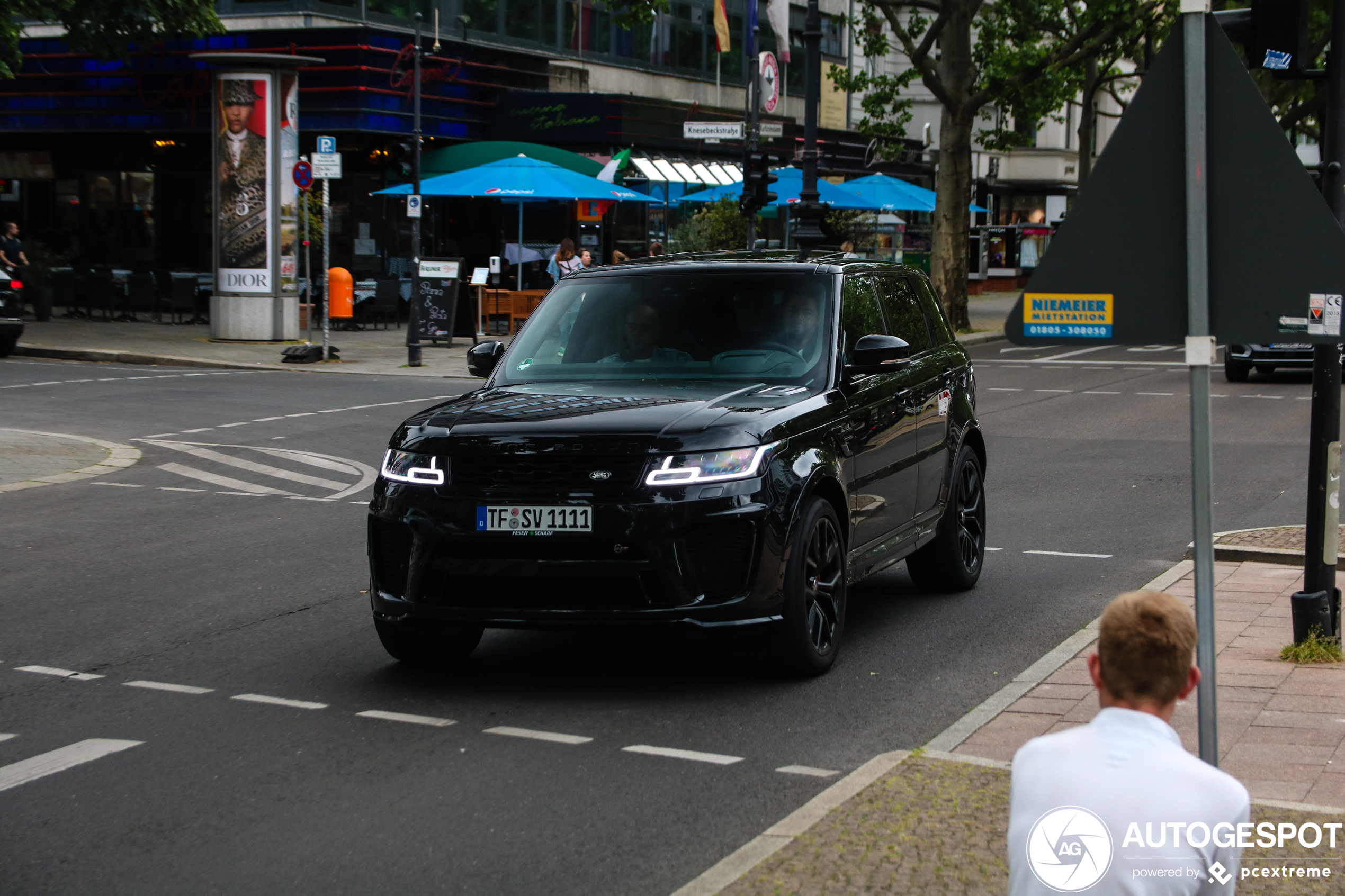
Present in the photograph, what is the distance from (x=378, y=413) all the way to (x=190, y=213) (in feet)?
69.2

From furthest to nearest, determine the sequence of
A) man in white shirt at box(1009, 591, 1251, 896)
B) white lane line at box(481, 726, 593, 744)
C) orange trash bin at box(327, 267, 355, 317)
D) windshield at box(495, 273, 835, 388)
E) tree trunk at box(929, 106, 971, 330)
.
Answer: tree trunk at box(929, 106, 971, 330) < orange trash bin at box(327, 267, 355, 317) < windshield at box(495, 273, 835, 388) < white lane line at box(481, 726, 593, 744) < man in white shirt at box(1009, 591, 1251, 896)

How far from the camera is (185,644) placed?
774cm

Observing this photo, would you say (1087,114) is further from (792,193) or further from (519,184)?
(519,184)

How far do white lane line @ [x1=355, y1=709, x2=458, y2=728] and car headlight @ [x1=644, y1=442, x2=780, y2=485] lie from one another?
120cm

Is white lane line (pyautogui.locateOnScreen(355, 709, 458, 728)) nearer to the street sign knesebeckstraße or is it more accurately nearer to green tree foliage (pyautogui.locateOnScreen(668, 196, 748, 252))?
the street sign knesebeckstraße

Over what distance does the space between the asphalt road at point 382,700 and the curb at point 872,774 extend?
0.53 feet

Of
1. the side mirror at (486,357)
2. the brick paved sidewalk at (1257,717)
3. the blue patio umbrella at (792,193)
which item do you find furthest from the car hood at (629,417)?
the blue patio umbrella at (792,193)

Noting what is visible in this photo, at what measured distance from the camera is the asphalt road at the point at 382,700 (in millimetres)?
4887

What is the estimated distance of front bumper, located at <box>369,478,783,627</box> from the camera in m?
6.47

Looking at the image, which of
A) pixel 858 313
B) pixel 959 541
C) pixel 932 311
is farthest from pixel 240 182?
pixel 858 313

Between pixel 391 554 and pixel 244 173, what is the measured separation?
875 inches

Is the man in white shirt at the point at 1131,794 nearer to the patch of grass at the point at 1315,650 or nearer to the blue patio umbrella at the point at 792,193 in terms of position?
the patch of grass at the point at 1315,650

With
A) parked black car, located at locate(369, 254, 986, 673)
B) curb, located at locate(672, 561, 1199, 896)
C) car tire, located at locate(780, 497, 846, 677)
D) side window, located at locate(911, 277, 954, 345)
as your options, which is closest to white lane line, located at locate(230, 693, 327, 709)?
parked black car, located at locate(369, 254, 986, 673)

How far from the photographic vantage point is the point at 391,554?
693 centimetres
